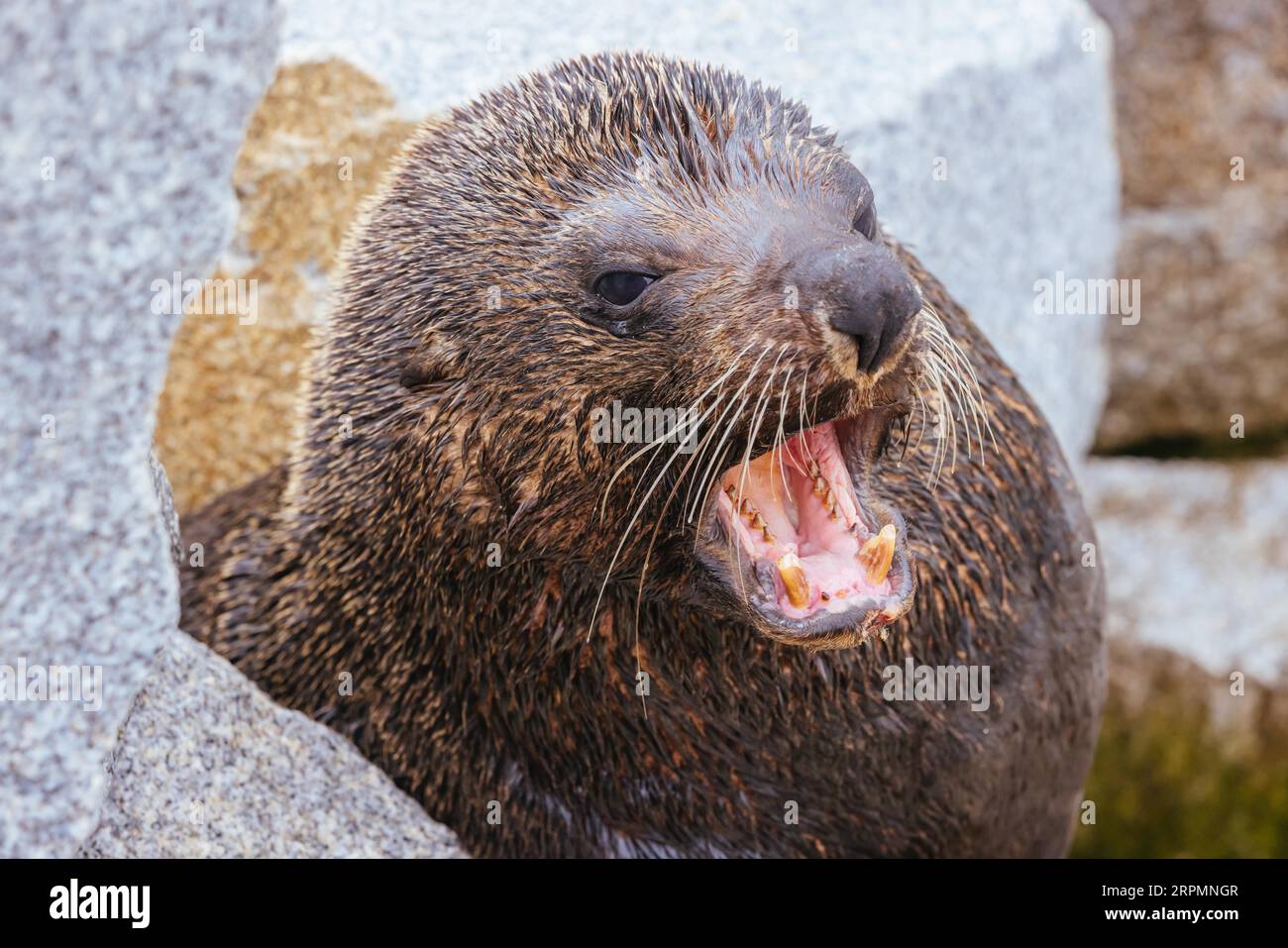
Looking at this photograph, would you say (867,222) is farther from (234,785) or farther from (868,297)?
(234,785)

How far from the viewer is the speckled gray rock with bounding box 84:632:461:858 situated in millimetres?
3928

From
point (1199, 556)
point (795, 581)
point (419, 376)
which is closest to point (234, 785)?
point (419, 376)

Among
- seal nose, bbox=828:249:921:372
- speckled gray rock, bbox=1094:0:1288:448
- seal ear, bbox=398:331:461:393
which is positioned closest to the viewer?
seal nose, bbox=828:249:921:372

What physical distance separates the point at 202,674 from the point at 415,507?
662 mm

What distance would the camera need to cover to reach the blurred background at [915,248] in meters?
3.37

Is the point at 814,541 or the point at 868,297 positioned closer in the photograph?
the point at 868,297

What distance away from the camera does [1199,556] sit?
8867 mm

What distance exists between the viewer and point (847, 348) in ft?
11.8

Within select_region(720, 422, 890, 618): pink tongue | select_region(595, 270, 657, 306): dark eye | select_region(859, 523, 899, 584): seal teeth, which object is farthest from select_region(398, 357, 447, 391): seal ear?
select_region(859, 523, 899, 584): seal teeth

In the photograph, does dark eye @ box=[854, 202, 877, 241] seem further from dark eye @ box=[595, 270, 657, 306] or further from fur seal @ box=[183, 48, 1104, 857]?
dark eye @ box=[595, 270, 657, 306]

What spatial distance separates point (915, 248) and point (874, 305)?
2.45 meters

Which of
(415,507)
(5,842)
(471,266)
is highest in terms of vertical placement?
(471,266)
